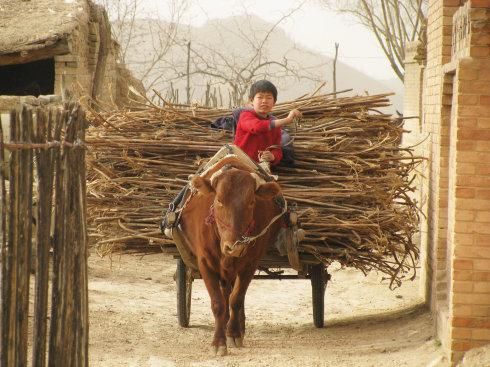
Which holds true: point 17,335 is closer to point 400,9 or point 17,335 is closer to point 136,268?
point 136,268

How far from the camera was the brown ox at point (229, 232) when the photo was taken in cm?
616

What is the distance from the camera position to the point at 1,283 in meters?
4.05

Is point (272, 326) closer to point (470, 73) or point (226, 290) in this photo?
point (226, 290)

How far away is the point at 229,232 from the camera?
6113mm

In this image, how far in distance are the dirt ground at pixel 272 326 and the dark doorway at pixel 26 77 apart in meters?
5.75

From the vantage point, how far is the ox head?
610cm

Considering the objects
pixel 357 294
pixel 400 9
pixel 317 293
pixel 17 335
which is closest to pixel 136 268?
pixel 357 294

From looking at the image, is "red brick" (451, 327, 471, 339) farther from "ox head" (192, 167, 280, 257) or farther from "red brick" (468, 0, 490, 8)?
"red brick" (468, 0, 490, 8)

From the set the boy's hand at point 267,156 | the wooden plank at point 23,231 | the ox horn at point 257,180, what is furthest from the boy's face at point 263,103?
the wooden plank at point 23,231

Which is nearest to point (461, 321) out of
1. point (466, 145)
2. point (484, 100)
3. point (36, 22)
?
point (466, 145)

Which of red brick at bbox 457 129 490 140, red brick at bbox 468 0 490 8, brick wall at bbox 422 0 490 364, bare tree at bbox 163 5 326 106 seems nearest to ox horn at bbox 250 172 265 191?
brick wall at bbox 422 0 490 364

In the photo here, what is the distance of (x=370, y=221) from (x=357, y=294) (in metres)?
2.89

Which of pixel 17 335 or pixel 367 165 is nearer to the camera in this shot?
pixel 17 335

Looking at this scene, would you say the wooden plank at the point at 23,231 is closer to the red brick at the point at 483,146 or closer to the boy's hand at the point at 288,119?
the red brick at the point at 483,146
